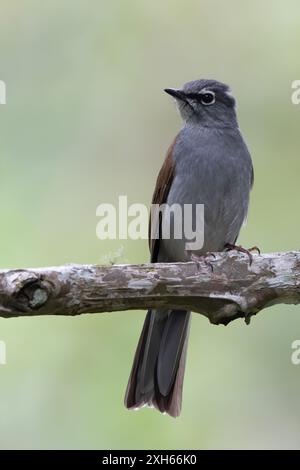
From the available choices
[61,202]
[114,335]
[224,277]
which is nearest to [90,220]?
[61,202]

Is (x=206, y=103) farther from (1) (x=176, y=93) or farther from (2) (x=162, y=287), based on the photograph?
(2) (x=162, y=287)

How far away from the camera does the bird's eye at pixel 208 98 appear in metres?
5.53

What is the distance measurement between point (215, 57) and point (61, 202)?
1876mm

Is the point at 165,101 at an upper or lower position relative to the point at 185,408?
upper

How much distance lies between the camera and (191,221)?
5.23m

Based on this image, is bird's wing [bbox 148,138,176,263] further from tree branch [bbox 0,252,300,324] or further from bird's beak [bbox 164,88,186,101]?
tree branch [bbox 0,252,300,324]

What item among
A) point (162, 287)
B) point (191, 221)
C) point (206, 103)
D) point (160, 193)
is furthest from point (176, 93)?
point (162, 287)

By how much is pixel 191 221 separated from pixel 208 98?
89 cm

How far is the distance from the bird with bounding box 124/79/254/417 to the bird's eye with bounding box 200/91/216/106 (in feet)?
0.50

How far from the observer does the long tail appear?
5.12 metres

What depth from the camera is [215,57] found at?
278 inches

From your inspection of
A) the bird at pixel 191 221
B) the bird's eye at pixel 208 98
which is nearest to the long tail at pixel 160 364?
the bird at pixel 191 221

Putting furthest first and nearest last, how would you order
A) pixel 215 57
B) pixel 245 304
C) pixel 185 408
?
pixel 215 57, pixel 185 408, pixel 245 304

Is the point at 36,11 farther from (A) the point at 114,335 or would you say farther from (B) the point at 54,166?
(A) the point at 114,335
